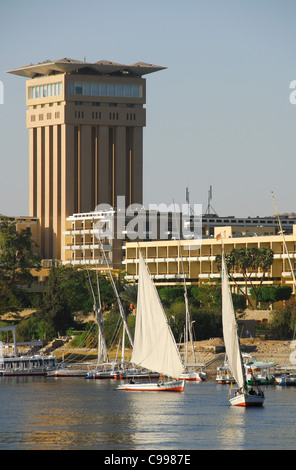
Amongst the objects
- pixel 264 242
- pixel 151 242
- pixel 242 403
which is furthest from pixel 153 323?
pixel 151 242

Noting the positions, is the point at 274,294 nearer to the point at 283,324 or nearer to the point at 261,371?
the point at 283,324

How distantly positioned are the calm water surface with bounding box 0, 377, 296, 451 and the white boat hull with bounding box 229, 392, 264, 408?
2.43 ft

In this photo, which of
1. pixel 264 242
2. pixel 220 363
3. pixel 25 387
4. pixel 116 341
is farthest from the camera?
pixel 264 242

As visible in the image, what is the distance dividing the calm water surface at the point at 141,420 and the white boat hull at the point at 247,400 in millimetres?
740

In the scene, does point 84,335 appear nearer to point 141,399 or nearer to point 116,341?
point 116,341

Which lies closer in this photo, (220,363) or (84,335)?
(220,363)

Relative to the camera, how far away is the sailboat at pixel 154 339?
325ft

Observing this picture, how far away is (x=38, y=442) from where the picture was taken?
70000 millimetres

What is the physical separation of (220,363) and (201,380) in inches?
453

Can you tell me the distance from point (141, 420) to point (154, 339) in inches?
717

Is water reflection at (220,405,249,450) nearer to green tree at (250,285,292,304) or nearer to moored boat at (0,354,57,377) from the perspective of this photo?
moored boat at (0,354,57,377)

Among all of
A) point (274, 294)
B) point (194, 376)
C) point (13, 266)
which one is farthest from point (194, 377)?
point (13, 266)

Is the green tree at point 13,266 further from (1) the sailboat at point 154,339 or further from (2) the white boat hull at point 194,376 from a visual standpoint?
(1) the sailboat at point 154,339

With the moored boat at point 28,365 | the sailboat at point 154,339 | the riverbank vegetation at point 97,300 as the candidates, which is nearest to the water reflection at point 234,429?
the sailboat at point 154,339
